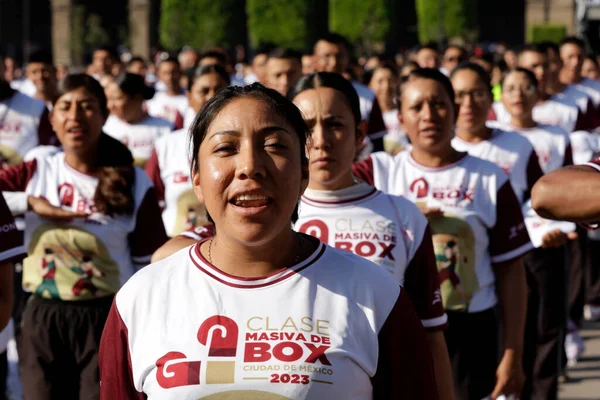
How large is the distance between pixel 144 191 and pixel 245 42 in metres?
37.2

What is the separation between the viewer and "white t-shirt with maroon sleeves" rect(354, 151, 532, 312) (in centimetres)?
546

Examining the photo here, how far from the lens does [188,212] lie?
23.7 feet

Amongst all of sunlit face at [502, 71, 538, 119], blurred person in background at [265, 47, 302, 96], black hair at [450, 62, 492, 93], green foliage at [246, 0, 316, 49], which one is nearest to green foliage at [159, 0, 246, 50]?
green foliage at [246, 0, 316, 49]

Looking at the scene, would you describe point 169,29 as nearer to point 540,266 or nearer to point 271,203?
point 540,266

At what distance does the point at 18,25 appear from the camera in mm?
53031

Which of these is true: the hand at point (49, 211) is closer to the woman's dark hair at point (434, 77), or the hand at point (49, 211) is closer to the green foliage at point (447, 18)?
the woman's dark hair at point (434, 77)

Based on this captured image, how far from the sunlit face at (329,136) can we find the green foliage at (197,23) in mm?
33095

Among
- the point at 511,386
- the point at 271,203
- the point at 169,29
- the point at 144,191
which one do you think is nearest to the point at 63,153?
the point at 144,191

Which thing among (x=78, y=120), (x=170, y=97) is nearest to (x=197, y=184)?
(x=78, y=120)

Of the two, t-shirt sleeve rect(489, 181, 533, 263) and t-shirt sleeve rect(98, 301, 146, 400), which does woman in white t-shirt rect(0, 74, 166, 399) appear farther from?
t-shirt sleeve rect(98, 301, 146, 400)

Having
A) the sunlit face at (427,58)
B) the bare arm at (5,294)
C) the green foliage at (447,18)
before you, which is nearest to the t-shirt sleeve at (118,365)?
the bare arm at (5,294)

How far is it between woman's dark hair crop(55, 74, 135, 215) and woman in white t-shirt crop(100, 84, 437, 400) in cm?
275

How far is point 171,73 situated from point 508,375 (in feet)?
24.8

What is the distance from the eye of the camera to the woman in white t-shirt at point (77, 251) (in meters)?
5.79
